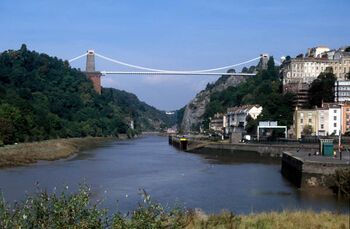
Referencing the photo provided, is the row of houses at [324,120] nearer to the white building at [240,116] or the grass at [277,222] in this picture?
the white building at [240,116]

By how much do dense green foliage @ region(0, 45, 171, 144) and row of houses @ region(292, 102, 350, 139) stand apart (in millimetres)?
33667

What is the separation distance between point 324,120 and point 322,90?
13348 millimetres

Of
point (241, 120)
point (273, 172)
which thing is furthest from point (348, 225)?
point (241, 120)

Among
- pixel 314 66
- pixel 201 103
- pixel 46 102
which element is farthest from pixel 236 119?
pixel 201 103

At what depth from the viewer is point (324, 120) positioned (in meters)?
58.5

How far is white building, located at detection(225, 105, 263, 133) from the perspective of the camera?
80.2 m

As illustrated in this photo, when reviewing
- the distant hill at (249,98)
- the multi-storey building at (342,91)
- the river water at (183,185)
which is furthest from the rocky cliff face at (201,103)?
the river water at (183,185)

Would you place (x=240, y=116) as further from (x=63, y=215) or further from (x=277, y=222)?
(x=63, y=215)

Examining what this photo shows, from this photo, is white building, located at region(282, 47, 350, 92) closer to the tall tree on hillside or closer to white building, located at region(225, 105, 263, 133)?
white building, located at region(225, 105, 263, 133)

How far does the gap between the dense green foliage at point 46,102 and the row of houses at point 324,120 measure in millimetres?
33667

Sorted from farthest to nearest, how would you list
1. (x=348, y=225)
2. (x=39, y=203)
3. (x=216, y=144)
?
1. (x=216, y=144)
2. (x=348, y=225)
3. (x=39, y=203)

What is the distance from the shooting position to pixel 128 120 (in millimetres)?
164000

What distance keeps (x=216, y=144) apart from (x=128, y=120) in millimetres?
108363

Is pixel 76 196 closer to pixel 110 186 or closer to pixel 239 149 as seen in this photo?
pixel 110 186
